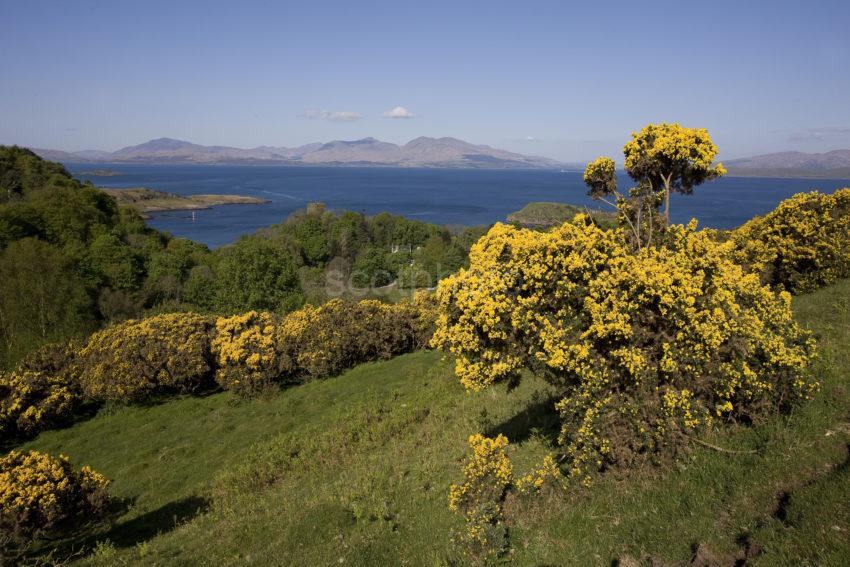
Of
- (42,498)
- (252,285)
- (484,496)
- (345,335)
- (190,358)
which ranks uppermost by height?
(484,496)

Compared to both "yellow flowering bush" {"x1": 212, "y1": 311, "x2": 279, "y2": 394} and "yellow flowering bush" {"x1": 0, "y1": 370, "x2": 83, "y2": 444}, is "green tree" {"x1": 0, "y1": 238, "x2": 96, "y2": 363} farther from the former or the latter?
"yellow flowering bush" {"x1": 212, "y1": 311, "x2": 279, "y2": 394}

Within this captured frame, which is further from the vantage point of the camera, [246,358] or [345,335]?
[345,335]

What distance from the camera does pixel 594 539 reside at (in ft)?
29.4

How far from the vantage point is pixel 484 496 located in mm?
10344

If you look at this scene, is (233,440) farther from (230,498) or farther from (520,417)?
(520,417)

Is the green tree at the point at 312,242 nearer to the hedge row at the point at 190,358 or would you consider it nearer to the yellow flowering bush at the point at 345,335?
the hedge row at the point at 190,358

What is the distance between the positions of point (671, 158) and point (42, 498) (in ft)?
67.5

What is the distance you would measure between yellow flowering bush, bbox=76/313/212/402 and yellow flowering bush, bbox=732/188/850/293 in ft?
104

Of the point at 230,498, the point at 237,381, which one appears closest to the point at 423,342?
the point at 237,381

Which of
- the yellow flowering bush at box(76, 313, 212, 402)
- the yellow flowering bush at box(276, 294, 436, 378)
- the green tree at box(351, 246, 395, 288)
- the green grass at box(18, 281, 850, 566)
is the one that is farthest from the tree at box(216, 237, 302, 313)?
the green tree at box(351, 246, 395, 288)

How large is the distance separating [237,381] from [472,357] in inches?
941

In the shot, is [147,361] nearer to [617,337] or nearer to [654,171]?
[617,337]

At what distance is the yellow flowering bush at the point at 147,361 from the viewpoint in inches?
1214

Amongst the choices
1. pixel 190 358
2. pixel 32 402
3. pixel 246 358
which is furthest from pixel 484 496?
pixel 32 402
